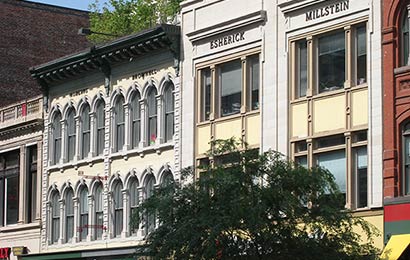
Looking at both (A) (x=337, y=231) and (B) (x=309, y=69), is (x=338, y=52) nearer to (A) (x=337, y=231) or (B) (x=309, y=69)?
(B) (x=309, y=69)

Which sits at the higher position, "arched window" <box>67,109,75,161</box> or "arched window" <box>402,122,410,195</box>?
"arched window" <box>67,109,75,161</box>

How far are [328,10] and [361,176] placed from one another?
5.52m

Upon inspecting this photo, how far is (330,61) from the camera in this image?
3806 centimetres

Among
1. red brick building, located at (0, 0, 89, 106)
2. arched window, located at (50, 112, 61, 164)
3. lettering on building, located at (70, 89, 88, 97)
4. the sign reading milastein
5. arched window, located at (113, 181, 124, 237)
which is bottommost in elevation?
arched window, located at (113, 181, 124, 237)

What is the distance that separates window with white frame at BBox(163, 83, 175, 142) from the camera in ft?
151

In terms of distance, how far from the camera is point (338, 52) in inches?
1483

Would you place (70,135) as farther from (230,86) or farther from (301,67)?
(301,67)

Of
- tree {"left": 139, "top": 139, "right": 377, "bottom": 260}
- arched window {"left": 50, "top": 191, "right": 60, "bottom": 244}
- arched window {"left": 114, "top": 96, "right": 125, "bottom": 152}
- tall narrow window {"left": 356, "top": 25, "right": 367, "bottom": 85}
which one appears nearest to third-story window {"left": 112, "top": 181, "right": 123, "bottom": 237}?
arched window {"left": 114, "top": 96, "right": 125, "bottom": 152}

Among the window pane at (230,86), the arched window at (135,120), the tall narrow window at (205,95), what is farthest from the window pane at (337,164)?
the arched window at (135,120)

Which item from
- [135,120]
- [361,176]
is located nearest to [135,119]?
[135,120]

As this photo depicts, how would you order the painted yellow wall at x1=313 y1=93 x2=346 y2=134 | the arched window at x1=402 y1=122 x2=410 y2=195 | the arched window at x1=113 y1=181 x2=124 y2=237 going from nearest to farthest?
1. the arched window at x1=402 y1=122 x2=410 y2=195
2. the painted yellow wall at x1=313 y1=93 x2=346 y2=134
3. the arched window at x1=113 y1=181 x2=124 y2=237

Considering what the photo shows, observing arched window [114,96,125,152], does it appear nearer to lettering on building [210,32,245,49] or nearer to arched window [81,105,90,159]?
arched window [81,105,90,159]

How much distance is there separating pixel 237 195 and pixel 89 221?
71.7 feet

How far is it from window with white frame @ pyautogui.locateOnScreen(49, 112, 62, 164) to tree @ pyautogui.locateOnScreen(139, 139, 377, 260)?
2366cm
